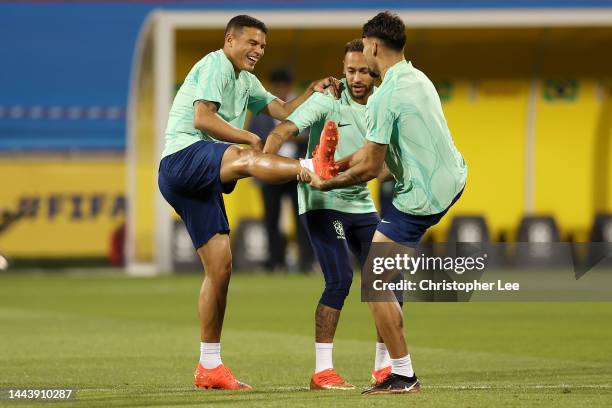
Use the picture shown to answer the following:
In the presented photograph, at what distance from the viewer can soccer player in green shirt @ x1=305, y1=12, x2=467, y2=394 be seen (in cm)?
865

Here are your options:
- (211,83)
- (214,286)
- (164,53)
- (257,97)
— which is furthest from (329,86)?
(164,53)

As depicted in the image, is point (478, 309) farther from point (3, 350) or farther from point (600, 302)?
point (3, 350)

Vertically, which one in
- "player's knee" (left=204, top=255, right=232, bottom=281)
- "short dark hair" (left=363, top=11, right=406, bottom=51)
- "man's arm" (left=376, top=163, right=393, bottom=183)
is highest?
"short dark hair" (left=363, top=11, right=406, bottom=51)

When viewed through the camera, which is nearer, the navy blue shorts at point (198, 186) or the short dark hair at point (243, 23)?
the navy blue shorts at point (198, 186)

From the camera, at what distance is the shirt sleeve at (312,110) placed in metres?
9.57

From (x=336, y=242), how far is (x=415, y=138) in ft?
3.85

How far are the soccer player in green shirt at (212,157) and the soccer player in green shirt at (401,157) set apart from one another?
772mm

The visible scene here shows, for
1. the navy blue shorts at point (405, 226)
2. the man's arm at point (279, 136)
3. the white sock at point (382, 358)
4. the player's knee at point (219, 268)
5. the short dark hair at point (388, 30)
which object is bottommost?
the white sock at point (382, 358)

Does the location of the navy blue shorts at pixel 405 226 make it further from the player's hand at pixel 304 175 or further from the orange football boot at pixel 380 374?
the orange football boot at pixel 380 374

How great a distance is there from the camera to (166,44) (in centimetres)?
2111

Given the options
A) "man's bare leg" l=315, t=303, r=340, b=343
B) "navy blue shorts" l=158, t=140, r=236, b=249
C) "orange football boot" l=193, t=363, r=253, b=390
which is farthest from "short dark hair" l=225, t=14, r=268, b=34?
"orange football boot" l=193, t=363, r=253, b=390

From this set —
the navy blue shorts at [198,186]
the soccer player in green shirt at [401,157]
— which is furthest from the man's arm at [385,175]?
the navy blue shorts at [198,186]

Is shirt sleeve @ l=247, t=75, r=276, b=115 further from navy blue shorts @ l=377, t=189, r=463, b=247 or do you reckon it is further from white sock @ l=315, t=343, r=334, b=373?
white sock @ l=315, t=343, r=334, b=373

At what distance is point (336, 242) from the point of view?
959 cm
